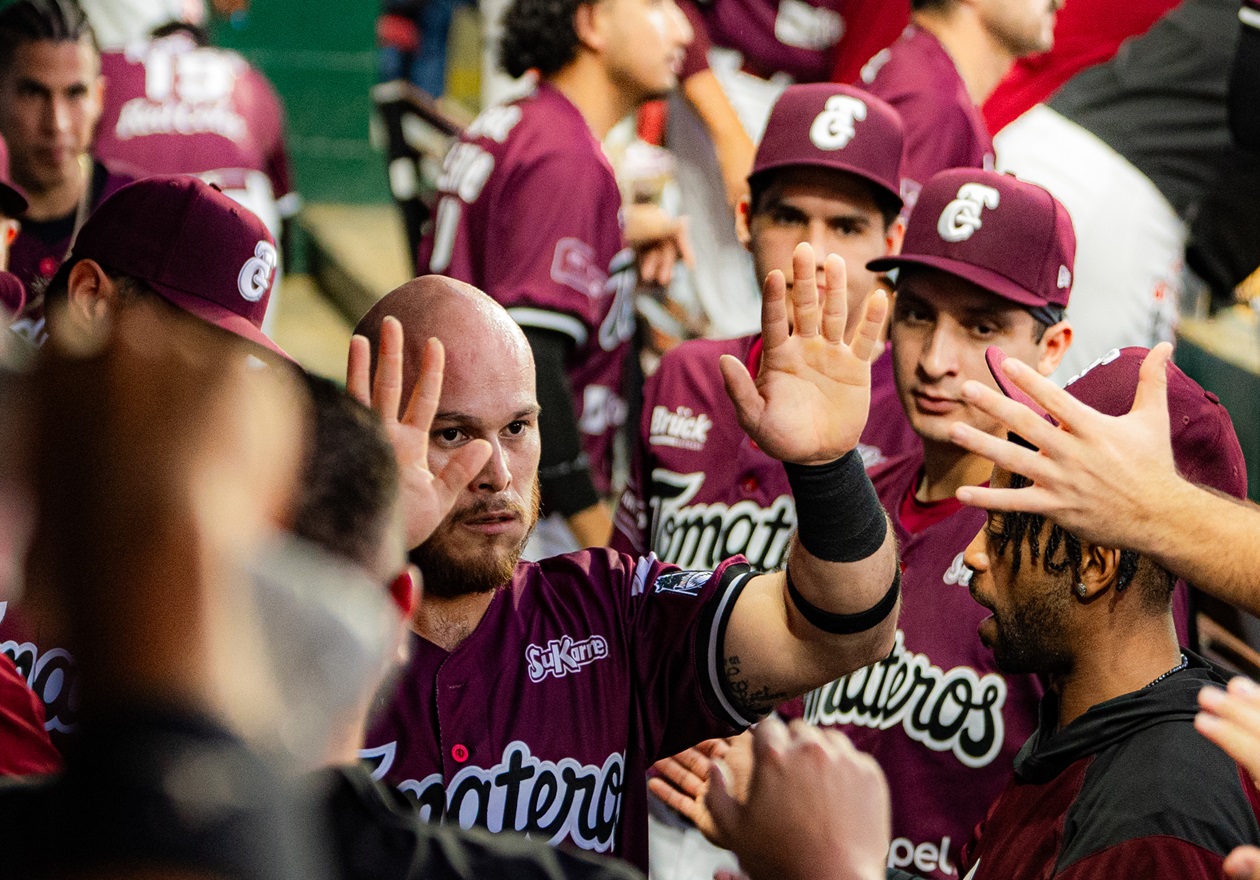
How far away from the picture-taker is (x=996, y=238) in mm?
3094

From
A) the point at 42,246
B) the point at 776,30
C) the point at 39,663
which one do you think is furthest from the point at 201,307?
the point at 776,30

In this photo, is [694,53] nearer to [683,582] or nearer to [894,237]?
[894,237]

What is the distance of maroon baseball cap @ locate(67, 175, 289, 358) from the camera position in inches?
123

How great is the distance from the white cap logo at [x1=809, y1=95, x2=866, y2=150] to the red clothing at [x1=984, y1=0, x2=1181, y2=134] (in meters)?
2.10

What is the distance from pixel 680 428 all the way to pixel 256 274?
104cm

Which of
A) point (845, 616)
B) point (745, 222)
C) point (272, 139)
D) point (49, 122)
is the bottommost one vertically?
point (272, 139)

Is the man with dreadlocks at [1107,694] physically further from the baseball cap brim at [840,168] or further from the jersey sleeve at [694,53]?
the jersey sleeve at [694,53]

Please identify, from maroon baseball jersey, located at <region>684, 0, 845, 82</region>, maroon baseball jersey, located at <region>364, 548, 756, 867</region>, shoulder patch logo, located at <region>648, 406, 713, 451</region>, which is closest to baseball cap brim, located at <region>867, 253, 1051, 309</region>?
shoulder patch logo, located at <region>648, 406, 713, 451</region>

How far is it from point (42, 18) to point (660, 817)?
11.4ft

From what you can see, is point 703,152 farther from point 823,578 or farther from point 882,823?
point 882,823

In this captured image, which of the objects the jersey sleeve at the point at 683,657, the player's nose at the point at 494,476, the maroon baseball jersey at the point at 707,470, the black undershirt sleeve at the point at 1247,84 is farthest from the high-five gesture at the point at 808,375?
the black undershirt sleeve at the point at 1247,84

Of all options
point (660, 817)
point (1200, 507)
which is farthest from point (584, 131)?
point (1200, 507)

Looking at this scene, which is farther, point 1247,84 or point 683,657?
point 1247,84

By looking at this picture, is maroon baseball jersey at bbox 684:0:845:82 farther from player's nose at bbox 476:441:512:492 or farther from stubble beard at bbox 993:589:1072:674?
stubble beard at bbox 993:589:1072:674
